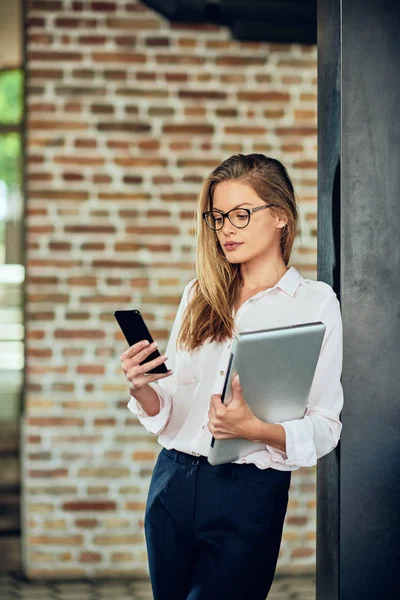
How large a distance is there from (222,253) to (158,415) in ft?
1.35

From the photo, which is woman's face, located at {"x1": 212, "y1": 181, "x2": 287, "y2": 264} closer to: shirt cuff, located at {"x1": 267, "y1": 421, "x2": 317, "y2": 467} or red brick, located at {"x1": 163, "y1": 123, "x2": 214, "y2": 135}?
shirt cuff, located at {"x1": 267, "y1": 421, "x2": 317, "y2": 467}

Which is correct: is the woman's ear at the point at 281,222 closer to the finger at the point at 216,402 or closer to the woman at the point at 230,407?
the woman at the point at 230,407

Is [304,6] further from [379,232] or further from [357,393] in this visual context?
[357,393]

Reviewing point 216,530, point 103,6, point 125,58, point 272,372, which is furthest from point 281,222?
point 103,6

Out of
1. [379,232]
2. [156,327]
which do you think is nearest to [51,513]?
[156,327]

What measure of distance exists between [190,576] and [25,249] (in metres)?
2.18

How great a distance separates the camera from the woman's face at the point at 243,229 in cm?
157

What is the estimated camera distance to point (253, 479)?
4.98ft

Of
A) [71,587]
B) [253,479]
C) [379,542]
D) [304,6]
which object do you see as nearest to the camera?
[253,479]

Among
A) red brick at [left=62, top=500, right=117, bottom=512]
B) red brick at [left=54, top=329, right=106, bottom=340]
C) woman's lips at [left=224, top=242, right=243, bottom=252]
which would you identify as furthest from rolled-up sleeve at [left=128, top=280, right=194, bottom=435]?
red brick at [left=62, top=500, right=117, bottom=512]

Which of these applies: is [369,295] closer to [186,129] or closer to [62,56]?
[186,129]

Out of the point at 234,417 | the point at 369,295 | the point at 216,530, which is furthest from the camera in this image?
the point at 369,295

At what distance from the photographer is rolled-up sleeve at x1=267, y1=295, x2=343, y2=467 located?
1431 mm

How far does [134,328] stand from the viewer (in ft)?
5.18
